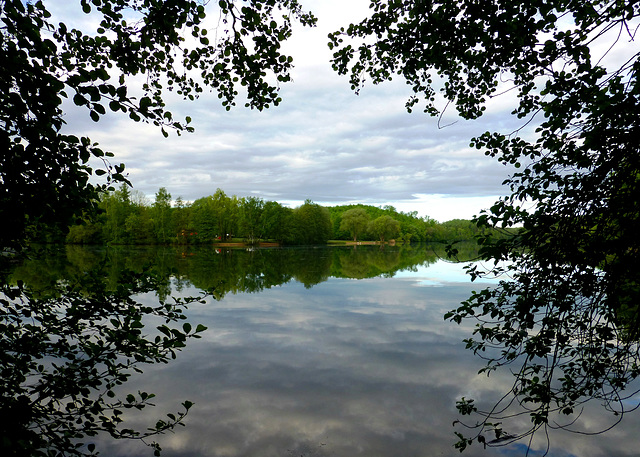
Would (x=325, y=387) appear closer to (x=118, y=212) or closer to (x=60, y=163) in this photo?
(x=60, y=163)

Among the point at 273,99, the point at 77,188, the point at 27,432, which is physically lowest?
the point at 27,432

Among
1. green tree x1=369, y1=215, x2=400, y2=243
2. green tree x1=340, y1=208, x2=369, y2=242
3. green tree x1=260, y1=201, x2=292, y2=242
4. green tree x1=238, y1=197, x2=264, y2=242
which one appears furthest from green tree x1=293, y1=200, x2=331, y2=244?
green tree x1=369, y1=215, x2=400, y2=243

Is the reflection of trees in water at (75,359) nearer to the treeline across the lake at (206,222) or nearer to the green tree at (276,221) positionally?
the treeline across the lake at (206,222)

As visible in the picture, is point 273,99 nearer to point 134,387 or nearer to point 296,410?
point 296,410

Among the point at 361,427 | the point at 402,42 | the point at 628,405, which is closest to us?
the point at 402,42

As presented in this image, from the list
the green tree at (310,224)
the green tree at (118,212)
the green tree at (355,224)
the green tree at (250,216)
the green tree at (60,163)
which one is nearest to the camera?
the green tree at (60,163)

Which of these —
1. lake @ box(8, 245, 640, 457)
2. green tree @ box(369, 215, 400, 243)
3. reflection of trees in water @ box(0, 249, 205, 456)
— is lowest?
lake @ box(8, 245, 640, 457)

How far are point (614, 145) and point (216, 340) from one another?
36.4 feet

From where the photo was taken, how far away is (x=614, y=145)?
3.37 m

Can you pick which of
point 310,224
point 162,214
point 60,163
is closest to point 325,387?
point 60,163

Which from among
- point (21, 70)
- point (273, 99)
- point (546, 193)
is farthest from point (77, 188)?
point (546, 193)

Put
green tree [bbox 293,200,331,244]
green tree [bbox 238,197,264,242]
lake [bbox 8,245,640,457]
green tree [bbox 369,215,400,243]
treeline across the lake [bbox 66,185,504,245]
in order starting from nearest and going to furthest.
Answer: lake [bbox 8,245,640,457]
treeline across the lake [bbox 66,185,504,245]
green tree [bbox 238,197,264,242]
green tree [bbox 293,200,331,244]
green tree [bbox 369,215,400,243]

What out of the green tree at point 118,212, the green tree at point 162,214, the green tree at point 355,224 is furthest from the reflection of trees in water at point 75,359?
the green tree at point 355,224

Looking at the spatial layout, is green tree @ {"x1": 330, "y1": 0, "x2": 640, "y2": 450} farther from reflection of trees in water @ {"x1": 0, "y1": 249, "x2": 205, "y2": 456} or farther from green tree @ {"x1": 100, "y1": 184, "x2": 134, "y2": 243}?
green tree @ {"x1": 100, "y1": 184, "x2": 134, "y2": 243}
